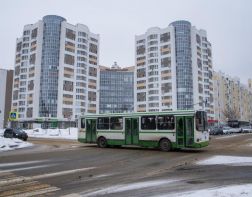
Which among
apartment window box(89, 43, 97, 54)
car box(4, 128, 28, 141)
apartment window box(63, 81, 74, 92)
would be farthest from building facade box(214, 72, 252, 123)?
car box(4, 128, 28, 141)

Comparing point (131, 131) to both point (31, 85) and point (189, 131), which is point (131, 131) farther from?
point (31, 85)

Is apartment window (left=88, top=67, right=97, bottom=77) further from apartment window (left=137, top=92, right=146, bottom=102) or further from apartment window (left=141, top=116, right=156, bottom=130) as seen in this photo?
apartment window (left=141, top=116, right=156, bottom=130)

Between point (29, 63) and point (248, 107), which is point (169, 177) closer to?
point (29, 63)

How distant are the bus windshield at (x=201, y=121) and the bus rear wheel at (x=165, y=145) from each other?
2.26 m

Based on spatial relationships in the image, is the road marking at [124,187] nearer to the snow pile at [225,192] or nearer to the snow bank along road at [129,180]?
the snow bank along road at [129,180]

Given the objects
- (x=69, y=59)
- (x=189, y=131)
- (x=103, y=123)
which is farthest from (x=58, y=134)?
(x=69, y=59)

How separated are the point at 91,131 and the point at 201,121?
361 inches

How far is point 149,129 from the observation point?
2086 cm

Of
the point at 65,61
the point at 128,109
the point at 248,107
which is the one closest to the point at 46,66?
the point at 65,61

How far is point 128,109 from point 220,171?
127 metres

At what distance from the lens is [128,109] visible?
454 ft

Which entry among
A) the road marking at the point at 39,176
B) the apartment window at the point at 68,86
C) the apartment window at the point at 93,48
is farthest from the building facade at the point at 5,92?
the road marking at the point at 39,176

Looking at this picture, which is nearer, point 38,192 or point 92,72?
point 38,192

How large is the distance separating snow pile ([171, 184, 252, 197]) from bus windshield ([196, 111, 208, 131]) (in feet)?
36.8
